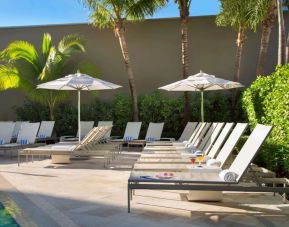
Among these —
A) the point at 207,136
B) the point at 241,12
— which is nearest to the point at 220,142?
the point at 207,136

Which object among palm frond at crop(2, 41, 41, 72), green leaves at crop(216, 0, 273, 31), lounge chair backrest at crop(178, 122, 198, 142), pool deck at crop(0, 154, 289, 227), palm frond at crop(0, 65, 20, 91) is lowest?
pool deck at crop(0, 154, 289, 227)

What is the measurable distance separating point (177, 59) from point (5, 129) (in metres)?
8.17

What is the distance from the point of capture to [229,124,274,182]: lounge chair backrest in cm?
584

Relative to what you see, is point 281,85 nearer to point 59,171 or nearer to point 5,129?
point 59,171

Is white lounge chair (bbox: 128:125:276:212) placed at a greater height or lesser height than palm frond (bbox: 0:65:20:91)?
lesser

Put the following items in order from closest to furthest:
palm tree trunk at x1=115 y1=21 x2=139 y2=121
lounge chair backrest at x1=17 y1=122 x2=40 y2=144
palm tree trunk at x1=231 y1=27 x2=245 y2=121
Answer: lounge chair backrest at x1=17 y1=122 x2=40 y2=144
palm tree trunk at x1=231 y1=27 x2=245 y2=121
palm tree trunk at x1=115 y1=21 x2=139 y2=121

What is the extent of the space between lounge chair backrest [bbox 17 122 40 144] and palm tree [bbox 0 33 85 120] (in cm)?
421

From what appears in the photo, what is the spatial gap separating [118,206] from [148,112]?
11.2 metres

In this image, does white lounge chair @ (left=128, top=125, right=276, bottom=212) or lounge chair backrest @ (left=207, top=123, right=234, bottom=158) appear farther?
lounge chair backrest @ (left=207, top=123, right=234, bottom=158)

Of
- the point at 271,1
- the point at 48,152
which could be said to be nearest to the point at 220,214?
the point at 48,152

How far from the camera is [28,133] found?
13656 millimetres

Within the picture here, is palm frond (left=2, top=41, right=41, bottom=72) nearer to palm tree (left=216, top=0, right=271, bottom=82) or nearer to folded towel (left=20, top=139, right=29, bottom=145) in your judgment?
folded towel (left=20, top=139, right=29, bottom=145)

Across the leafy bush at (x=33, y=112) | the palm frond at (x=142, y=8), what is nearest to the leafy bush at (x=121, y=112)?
the leafy bush at (x=33, y=112)

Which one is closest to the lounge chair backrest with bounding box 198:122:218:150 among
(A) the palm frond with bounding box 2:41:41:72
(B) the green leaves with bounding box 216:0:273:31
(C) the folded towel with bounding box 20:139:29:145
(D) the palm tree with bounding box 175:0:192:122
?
(B) the green leaves with bounding box 216:0:273:31
